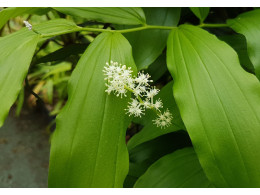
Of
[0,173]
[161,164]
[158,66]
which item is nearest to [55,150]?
[161,164]

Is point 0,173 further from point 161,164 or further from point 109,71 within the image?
point 109,71

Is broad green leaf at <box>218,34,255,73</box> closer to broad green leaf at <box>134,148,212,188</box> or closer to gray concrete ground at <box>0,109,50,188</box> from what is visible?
broad green leaf at <box>134,148,212,188</box>

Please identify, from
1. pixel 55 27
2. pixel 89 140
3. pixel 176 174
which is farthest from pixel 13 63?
pixel 176 174

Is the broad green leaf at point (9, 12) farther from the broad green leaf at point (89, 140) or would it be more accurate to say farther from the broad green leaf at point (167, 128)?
the broad green leaf at point (167, 128)

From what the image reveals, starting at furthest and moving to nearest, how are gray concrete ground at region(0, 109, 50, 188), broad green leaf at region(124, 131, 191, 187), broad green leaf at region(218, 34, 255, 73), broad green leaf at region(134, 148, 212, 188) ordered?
gray concrete ground at region(0, 109, 50, 188) → broad green leaf at region(124, 131, 191, 187) → broad green leaf at region(218, 34, 255, 73) → broad green leaf at region(134, 148, 212, 188)

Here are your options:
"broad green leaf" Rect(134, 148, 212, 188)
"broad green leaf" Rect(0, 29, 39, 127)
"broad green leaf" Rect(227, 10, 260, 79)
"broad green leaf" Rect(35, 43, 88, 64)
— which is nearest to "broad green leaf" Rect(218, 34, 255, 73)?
"broad green leaf" Rect(227, 10, 260, 79)

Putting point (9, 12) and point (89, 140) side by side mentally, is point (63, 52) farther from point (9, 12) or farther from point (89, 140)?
point (89, 140)
